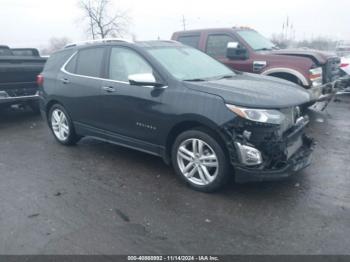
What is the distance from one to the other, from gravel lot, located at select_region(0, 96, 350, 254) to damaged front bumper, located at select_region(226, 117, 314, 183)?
0.35 m

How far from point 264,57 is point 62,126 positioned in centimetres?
428

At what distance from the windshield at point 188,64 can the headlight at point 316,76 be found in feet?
8.17

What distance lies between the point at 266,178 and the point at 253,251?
3.11ft

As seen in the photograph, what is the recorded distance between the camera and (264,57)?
7605 millimetres

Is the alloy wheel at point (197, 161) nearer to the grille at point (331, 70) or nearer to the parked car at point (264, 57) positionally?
the parked car at point (264, 57)

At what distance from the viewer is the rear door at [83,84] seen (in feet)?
17.7

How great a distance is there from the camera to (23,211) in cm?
399

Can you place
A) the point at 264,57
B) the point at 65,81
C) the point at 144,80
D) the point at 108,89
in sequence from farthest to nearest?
the point at 264,57
the point at 65,81
the point at 108,89
the point at 144,80

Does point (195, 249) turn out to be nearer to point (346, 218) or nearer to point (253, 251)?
point (253, 251)

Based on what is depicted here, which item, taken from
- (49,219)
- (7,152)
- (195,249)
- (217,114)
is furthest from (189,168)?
(7,152)

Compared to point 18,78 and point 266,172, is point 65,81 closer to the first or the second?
point 18,78

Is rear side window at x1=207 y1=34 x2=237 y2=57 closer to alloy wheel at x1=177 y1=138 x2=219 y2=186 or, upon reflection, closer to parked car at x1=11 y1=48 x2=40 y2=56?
parked car at x1=11 y1=48 x2=40 y2=56

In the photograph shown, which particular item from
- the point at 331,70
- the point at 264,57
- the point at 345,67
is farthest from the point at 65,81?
the point at 345,67

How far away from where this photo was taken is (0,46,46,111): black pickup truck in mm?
7801
